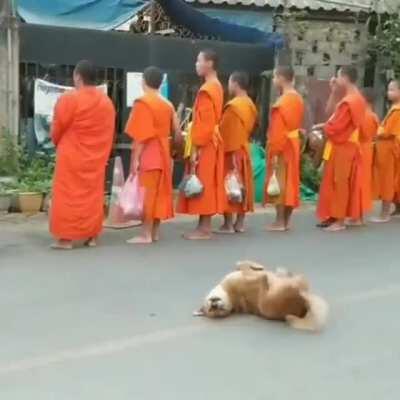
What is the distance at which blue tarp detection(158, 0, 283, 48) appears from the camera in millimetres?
12570

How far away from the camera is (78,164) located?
7938 millimetres

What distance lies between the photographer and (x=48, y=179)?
10.1 m

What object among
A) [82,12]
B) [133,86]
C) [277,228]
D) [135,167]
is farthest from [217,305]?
[82,12]

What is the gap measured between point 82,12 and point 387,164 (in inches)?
184

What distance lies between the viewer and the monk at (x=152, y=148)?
821cm

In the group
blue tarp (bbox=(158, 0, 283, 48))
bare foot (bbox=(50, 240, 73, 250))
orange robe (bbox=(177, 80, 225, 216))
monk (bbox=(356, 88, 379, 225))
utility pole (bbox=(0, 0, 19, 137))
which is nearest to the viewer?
bare foot (bbox=(50, 240, 73, 250))

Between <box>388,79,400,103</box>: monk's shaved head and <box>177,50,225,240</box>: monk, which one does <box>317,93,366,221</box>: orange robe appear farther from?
<box>177,50,225,240</box>: monk

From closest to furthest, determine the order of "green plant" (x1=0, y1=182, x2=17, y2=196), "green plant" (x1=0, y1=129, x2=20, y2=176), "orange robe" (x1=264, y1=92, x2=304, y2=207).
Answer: "orange robe" (x1=264, y1=92, x2=304, y2=207), "green plant" (x1=0, y1=182, x2=17, y2=196), "green plant" (x1=0, y1=129, x2=20, y2=176)

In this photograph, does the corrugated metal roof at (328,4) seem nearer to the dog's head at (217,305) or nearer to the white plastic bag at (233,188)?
the white plastic bag at (233,188)

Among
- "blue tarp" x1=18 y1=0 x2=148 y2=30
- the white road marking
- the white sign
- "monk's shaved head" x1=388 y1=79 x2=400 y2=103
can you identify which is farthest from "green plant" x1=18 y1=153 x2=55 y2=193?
the white road marking

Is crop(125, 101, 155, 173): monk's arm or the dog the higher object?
crop(125, 101, 155, 173): monk's arm

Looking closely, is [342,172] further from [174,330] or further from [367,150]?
[174,330]

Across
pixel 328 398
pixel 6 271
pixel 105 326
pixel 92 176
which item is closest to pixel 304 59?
pixel 92 176

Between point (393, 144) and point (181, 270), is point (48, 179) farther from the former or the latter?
point (393, 144)
